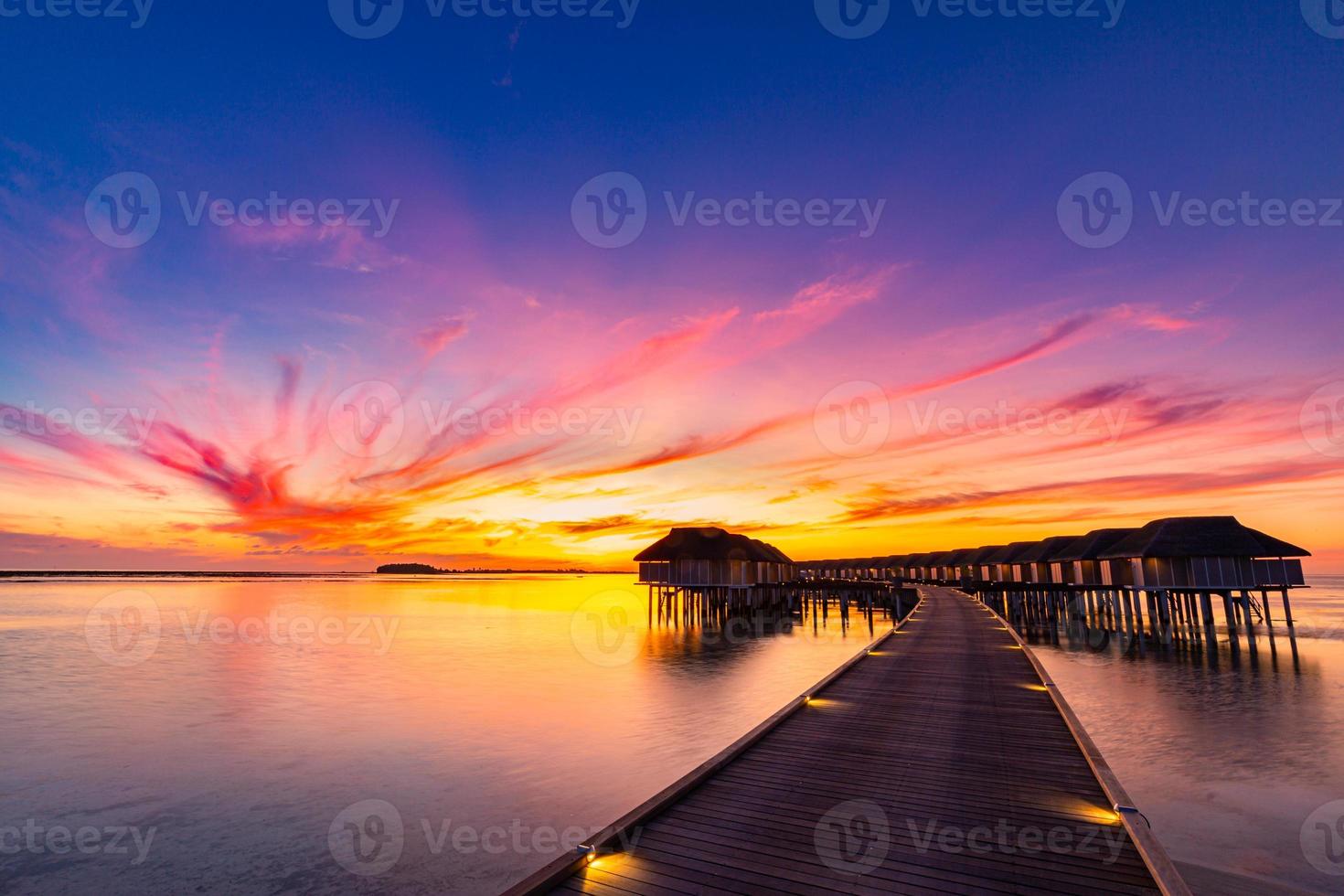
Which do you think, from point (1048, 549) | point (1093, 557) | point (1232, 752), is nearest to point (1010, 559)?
point (1048, 549)

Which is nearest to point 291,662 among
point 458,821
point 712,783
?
point 458,821

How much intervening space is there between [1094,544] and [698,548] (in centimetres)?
2562

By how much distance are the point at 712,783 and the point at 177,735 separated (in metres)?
18.0

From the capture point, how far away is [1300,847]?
35.0ft

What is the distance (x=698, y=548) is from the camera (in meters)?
46.9

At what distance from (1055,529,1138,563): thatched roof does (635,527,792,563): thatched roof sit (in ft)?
70.8

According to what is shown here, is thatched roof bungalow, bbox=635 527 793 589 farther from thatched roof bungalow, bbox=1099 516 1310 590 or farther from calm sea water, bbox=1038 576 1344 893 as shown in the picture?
thatched roof bungalow, bbox=1099 516 1310 590

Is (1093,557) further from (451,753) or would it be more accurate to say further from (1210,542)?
(451,753)

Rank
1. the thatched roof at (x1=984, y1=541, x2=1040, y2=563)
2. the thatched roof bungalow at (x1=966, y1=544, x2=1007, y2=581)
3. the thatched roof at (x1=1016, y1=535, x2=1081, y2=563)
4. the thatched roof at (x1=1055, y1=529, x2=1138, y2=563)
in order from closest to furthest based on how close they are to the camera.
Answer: the thatched roof at (x1=1055, y1=529, x2=1138, y2=563), the thatched roof at (x1=1016, y1=535, x2=1081, y2=563), the thatched roof at (x1=984, y1=541, x2=1040, y2=563), the thatched roof bungalow at (x1=966, y1=544, x2=1007, y2=581)

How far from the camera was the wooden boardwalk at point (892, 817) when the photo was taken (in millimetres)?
6109

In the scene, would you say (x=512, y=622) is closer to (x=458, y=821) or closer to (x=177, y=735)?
(x=177, y=735)

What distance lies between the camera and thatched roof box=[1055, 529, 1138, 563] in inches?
1593

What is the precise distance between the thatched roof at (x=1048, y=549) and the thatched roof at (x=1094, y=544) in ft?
5.73

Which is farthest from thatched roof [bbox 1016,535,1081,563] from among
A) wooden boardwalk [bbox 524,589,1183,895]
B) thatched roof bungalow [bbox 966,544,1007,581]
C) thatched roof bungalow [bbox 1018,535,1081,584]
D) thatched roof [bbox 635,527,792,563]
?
wooden boardwalk [bbox 524,589,1183,895]
